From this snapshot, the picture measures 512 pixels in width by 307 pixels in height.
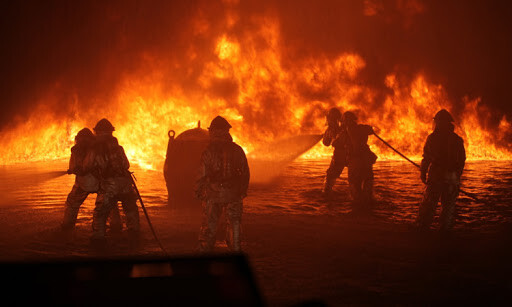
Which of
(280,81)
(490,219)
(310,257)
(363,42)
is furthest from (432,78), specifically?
(310,257)

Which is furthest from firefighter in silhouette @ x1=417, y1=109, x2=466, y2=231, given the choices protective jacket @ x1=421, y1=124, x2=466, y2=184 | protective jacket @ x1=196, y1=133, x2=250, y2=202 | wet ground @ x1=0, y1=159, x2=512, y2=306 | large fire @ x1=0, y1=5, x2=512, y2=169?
large fire @ x1=0, y1=5, x2=512, y2=169

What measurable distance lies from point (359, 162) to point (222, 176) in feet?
15.7

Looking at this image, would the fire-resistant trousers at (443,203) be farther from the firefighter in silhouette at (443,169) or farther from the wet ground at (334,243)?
the wet ground at (334,243)

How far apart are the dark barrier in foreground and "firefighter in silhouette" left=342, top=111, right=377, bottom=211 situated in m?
8.48

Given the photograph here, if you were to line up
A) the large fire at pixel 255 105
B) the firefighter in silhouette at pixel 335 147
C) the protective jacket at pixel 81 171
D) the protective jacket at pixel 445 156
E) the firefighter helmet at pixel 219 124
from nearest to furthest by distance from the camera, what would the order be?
the firefighter helmet at pixel 219 124 → the protective jacket at pixel 445 156 → the protective jacket at pixel 81 171 → the firefighter in silhouette at pixel 335 147 → the large fire at pixel 255 105

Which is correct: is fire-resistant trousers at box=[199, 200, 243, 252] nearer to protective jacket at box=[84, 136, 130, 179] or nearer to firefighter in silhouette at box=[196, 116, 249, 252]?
firefighter in silhouette at box=[196, 116, 249, 252]

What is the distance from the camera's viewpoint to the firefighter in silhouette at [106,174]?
6441 mm

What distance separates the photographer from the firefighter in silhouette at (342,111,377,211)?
938 cm

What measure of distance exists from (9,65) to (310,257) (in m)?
19.9

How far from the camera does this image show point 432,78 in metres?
21.0

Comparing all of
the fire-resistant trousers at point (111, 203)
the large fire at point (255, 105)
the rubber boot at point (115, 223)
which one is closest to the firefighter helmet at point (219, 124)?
the fire-resistant trousers at point (111, 203)

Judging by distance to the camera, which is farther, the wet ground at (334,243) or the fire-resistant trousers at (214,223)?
the fire-resistant trousers at (214,223)

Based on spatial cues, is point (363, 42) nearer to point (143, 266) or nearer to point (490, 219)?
point (490, 219)

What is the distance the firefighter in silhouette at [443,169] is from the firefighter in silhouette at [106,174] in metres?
5.22
